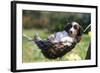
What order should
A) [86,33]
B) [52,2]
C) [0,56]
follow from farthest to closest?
[86,33], [52,2], [0,56]

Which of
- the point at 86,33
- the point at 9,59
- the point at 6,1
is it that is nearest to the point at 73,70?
the point at 86,33

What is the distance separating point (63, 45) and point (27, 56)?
0.34 m

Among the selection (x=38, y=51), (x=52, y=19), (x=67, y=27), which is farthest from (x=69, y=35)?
(x=38, y=51)

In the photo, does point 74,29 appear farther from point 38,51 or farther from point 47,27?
point 38,51

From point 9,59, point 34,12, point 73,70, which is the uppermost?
point 34,12

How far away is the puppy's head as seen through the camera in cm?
194

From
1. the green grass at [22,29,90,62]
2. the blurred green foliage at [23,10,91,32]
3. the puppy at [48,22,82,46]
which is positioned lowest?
the green grass at [22,29,90,62]

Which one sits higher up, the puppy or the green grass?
the puppy

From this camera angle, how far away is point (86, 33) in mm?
2010

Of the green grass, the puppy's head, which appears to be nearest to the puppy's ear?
the puppy's head

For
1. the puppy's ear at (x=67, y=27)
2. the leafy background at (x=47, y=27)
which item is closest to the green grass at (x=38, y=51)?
the leafy background at (x=47, y=27)

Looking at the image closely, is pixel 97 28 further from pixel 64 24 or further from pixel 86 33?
pixel 64 24

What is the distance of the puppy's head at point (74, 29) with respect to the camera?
1.94 m

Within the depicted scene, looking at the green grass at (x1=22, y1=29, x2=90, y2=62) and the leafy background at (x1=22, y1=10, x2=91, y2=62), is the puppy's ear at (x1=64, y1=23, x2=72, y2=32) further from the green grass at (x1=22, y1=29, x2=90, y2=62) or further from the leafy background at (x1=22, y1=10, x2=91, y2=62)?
the green grass at (x1=22, y1=29, x2=90, y2=62)
